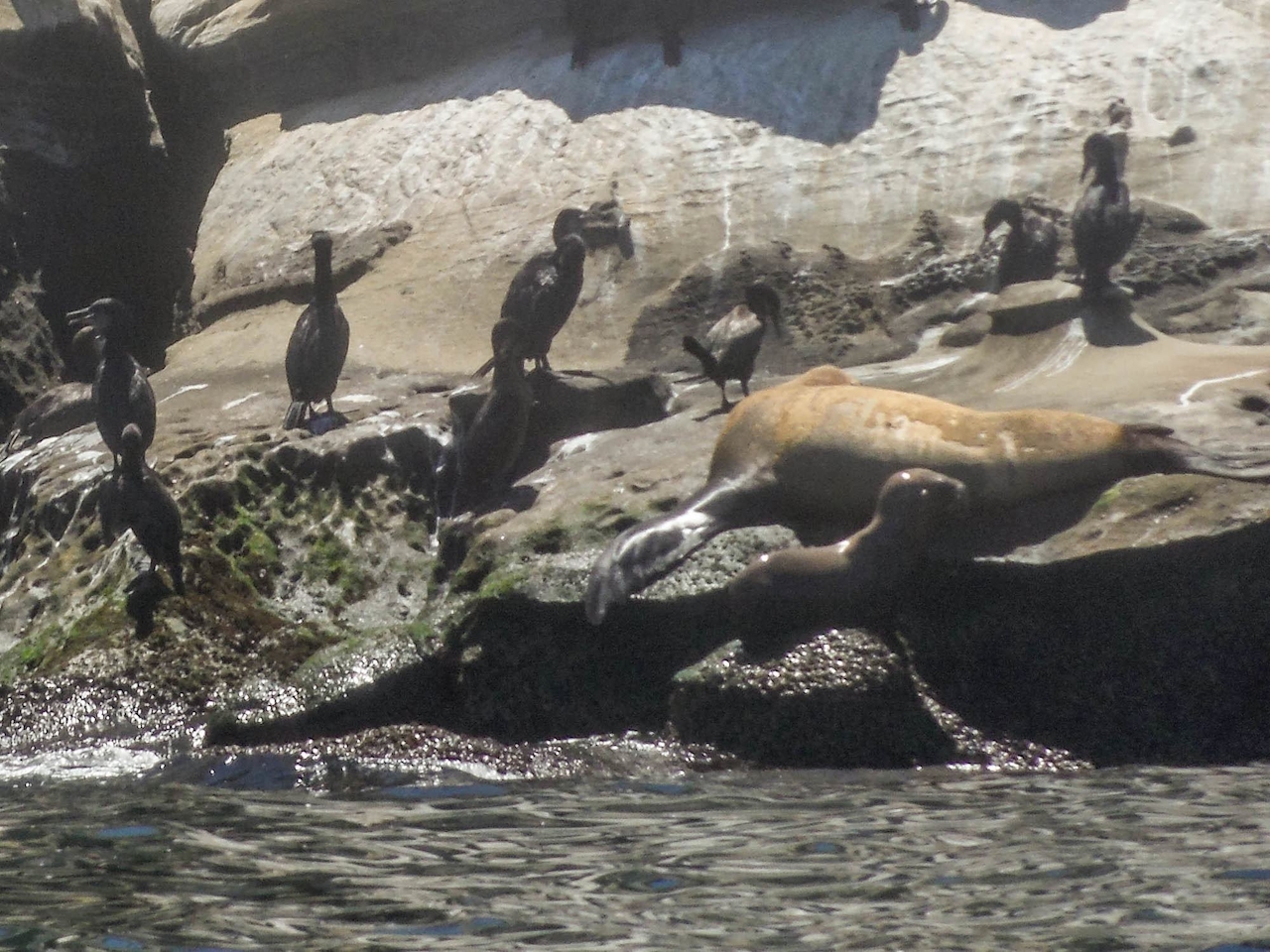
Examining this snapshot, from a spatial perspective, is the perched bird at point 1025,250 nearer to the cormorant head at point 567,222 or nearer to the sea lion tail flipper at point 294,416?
the cormorant head at point 567,222

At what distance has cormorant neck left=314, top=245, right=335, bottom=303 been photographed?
34.0ft

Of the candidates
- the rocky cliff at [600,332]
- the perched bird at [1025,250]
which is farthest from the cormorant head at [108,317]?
the perched bird at [1025,250]

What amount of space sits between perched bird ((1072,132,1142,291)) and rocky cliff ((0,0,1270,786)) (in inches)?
25.8

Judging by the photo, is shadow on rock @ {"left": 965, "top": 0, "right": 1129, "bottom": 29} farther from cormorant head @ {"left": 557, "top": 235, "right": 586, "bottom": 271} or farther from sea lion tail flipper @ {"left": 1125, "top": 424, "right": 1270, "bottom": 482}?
sea lion tail flipper @ {"left": 1125, "top": 424, "right": 1270, "bottom": 482}

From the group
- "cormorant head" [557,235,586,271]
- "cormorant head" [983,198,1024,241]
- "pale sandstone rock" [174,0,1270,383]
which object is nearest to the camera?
"cormorant head" [557,235,586,271]

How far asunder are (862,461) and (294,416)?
13.2 ft

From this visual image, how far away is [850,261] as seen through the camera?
12.2 meters

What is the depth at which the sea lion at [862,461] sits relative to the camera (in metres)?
6.39

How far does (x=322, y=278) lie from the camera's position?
1064 centimetres

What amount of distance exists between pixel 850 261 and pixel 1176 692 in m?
6.75

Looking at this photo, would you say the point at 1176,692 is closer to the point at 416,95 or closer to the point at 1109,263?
the point at 1109,263

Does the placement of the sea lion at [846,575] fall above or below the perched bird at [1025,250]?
below

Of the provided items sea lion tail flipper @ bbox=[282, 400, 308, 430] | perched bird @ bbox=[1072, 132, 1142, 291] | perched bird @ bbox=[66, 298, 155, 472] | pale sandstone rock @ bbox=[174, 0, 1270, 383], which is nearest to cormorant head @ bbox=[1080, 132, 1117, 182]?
perched bird @ bbox=[1072, 132, 1142, 291]

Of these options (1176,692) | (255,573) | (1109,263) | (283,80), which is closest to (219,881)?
(1176,692)
